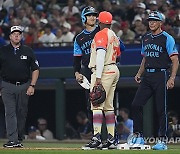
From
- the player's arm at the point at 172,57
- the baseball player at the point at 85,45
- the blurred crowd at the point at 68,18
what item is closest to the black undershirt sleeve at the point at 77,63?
the baseball player at the point at 85,45

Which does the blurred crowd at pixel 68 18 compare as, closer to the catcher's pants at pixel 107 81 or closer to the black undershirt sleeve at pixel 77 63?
the black undershirt sleeve at pixel 77 63

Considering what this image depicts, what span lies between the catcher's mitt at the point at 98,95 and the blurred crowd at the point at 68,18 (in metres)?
4.78

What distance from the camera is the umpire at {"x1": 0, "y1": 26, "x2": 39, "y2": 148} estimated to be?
1080 centimetres

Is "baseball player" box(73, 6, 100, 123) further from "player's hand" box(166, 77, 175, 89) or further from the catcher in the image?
"player's hand" box(166, 77, 175, 89)

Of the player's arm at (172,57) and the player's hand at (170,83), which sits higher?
the player's arm at (172,57)

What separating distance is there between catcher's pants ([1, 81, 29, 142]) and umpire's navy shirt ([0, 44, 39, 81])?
130 mm

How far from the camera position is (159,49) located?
1011cm

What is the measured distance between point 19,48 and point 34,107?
5188 mm

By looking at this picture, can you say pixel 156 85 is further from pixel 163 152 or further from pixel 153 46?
pixel 163 152

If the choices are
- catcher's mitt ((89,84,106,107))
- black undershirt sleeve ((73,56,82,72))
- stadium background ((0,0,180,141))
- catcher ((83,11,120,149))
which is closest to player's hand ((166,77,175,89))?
catcher ((83,11,120,149))

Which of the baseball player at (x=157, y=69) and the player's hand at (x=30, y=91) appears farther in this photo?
the player's hand at (x=30, y=91)

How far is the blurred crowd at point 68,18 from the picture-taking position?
51.1ft

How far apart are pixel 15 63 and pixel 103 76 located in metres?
1.69

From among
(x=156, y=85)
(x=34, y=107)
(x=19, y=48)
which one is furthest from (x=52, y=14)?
(x=156, y=85)
